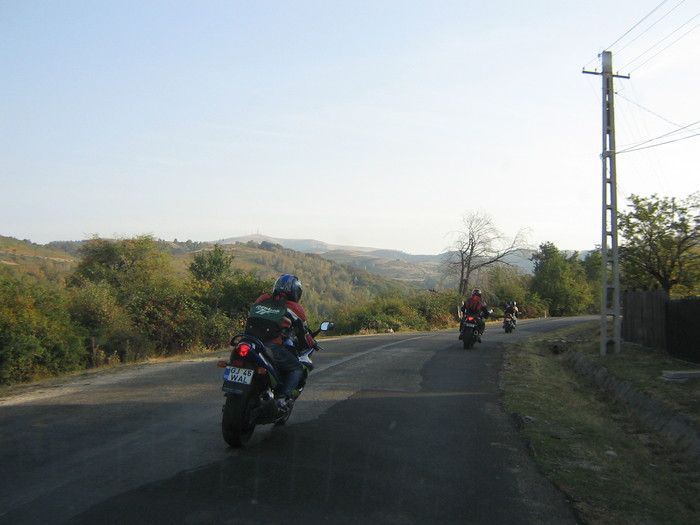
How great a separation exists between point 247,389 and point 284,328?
91 centimetres

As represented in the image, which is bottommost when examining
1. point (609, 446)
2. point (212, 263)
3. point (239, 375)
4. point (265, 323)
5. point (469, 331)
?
point (609, 446)

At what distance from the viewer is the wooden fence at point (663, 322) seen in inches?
503

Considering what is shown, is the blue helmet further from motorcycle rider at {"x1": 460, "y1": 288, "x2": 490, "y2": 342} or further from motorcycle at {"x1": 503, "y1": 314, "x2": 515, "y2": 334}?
motorcycle at {"x1": 503, "y1": 314, "x2": 515, "y2": 334}

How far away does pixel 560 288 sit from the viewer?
220 feet

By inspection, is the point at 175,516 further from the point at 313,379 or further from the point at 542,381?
the point at 542,381

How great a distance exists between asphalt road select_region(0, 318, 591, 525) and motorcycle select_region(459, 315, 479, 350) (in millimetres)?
8556

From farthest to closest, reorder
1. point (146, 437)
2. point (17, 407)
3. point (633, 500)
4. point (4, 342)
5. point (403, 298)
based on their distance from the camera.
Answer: point (403, 298)
point (4, 342)
point (17, 407)
point (146, 437)
point (633, 500)

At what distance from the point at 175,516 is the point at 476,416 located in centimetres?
494

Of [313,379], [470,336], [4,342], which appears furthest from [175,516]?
[470,336]

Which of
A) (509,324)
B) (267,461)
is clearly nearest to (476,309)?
(509,324)

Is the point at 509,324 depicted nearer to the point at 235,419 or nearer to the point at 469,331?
the point at 469,331

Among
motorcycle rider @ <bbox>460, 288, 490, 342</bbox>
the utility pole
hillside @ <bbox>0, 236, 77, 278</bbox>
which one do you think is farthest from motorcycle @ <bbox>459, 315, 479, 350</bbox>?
hillside @ <bbox>0, 236, 77, 278</bbox>

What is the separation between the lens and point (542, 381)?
39.2 feet

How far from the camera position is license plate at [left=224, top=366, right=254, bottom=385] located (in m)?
5.73
